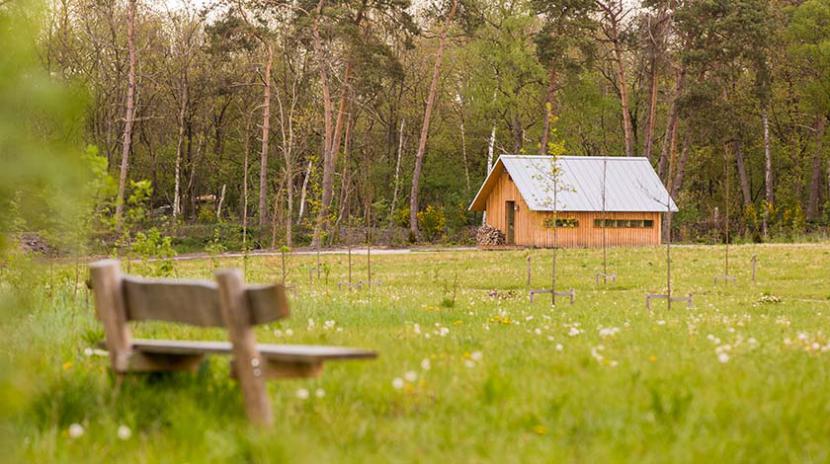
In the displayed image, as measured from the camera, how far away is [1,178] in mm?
3406

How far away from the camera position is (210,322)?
4.91m

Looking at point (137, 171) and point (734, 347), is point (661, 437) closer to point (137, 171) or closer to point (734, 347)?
point (734, 347)

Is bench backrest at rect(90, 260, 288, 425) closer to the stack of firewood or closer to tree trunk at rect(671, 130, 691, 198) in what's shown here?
the stack of firewood

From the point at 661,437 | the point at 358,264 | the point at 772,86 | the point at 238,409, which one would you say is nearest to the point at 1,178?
the point at 238,409

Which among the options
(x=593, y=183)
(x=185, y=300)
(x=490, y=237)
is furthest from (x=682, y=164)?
(x=185, y=300)

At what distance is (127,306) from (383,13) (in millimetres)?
46574

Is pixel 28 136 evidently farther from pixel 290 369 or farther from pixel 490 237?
pixel 490 237

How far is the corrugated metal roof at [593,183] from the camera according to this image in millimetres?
47000

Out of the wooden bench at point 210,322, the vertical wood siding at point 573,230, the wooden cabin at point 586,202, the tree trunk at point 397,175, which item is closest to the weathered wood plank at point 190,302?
the wooden bench at point 210,322

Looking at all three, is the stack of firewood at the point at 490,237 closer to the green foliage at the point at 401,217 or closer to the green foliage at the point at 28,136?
the green foliage at the point at 401,217

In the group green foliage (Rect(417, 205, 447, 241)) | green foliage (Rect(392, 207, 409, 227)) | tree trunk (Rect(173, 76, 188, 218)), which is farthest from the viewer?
green foliage (Rect(392, 207, 409, 227))

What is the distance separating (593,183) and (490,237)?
623 cm

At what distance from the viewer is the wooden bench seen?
4.68 m

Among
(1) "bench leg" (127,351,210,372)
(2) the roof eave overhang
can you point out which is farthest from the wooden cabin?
(1) "bench leg" (127,351,210,372)
